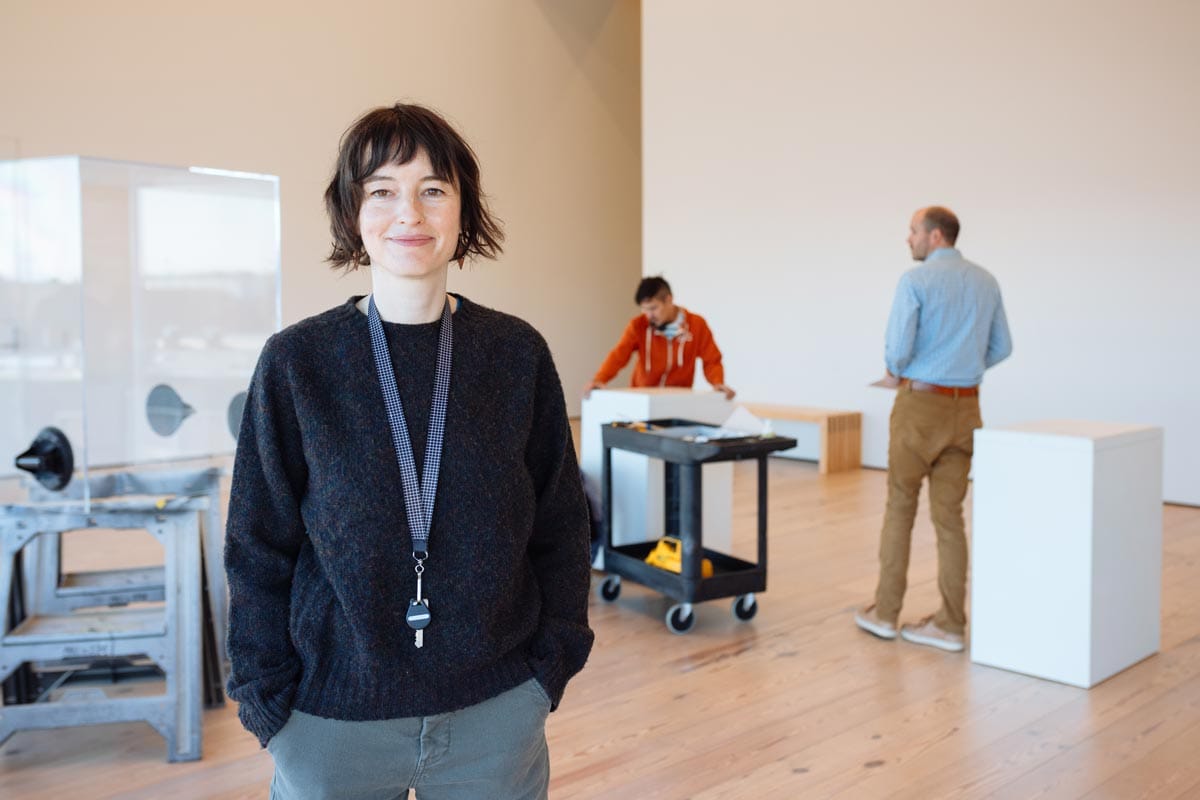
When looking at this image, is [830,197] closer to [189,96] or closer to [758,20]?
[758,20]

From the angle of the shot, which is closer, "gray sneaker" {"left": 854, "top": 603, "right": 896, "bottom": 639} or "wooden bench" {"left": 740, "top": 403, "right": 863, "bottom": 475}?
"gray sneaker" {"left": 854, "top": 603, "right": 896, "bottom": 639}

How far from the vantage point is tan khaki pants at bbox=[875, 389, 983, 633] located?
4.27 meters

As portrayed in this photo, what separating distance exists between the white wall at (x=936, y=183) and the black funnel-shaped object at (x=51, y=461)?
6.70 metres

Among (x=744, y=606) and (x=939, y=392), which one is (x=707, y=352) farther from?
(x=939, y=392)

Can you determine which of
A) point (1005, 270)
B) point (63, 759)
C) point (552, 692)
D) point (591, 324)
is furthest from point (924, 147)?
point (552, 692)

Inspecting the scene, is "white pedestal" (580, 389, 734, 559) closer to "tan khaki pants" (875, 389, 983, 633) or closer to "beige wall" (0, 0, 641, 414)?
"tan khaki pants" (875, 389, 983, 633)

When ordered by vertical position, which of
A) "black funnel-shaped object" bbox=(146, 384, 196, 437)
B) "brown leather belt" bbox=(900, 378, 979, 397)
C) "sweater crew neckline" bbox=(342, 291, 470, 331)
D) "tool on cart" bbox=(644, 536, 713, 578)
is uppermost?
"sweater crew neckline" bbox=(342, 291, 470, 331)

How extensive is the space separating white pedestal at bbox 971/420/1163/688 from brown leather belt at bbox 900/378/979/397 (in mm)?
262

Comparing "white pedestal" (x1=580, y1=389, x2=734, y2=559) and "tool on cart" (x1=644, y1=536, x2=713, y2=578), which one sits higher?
"white pedestal" (x1=580, y1=389, x2=734, y2=559)

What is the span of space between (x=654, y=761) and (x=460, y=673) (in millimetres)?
2053

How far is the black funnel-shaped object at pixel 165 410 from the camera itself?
11.3 feet

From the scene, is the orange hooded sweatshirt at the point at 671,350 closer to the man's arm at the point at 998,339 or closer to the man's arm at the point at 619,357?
the man's arm at the point at 619,357

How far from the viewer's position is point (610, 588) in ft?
16.4

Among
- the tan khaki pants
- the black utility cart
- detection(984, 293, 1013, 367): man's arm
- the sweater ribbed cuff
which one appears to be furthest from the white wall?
the sweater ribbed cuff
